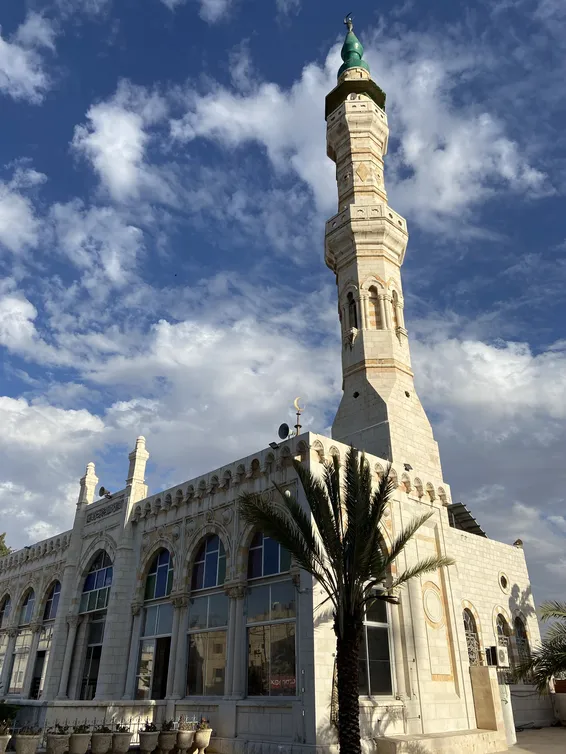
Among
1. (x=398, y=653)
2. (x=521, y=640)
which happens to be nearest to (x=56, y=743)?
(x=398, y=653)

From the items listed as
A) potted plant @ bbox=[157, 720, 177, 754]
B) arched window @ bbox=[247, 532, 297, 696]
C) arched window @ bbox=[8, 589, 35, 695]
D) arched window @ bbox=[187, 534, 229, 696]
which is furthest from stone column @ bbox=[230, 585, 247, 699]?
arched window @ bbox=[8, 589, 35, 695]

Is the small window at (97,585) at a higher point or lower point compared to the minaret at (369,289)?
lower

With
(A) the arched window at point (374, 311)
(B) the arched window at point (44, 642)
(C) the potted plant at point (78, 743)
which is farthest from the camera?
(B) the arched window at point (44, 642)

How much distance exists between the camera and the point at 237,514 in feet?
52.7

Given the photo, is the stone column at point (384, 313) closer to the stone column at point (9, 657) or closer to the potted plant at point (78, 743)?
the potted plant at point (78, 743)

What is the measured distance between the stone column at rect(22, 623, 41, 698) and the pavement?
1814 centimetres

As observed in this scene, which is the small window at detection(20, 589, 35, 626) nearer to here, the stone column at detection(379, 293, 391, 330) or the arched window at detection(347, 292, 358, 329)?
the arched window at detection(347, 292, 358, 329)

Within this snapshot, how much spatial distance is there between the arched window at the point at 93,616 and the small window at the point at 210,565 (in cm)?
498

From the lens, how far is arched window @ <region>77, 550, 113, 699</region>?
20.0 meters

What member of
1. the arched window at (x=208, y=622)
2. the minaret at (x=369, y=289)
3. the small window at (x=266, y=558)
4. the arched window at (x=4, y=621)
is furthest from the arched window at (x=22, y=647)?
the minaret at (x=369, y=289)

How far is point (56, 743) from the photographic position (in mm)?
11375

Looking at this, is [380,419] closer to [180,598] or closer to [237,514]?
[237,514]

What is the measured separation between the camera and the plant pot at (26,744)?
1118cm

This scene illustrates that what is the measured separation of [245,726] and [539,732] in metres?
10.9
